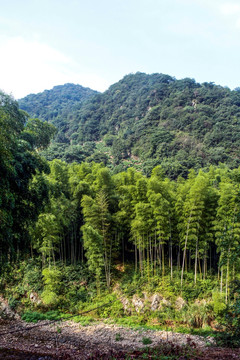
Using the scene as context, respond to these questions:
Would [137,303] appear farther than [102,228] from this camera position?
No

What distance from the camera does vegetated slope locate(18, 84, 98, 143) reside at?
3192 inches

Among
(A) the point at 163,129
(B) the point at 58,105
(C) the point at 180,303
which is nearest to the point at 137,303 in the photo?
(C) the point at 180,303

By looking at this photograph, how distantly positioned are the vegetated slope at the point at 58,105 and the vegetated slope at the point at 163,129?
2853mm

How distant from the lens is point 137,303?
11516 millimetres

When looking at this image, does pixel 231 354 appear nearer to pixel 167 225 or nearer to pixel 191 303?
pixel 191 303

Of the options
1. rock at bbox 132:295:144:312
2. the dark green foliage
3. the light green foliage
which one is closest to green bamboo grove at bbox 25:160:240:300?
the light green foliage

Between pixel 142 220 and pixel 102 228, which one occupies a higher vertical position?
pixel 142 220

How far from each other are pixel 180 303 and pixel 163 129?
44.5 meters

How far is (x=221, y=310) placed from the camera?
10.2 meters

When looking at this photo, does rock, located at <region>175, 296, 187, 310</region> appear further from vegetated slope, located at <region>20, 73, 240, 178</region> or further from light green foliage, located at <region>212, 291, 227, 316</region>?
vegetated slope, located at <region>20, 73, 240, 178</region>

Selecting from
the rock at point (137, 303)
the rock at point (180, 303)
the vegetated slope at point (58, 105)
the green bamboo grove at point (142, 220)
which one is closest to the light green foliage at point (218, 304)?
the green bamboo grove at point (142, 220)

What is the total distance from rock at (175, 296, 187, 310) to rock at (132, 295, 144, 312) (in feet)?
5.58

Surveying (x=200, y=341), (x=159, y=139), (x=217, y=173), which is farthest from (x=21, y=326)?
(x=159, y=139)

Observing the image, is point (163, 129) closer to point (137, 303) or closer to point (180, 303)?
point (180, 303)
